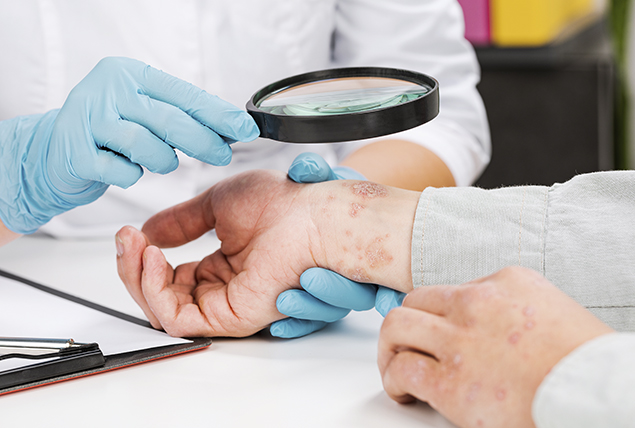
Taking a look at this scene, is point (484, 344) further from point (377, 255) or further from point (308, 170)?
point (308, 170)

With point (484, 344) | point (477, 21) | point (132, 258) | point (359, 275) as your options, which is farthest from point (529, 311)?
point (477, 21)

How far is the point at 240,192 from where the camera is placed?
93 cm

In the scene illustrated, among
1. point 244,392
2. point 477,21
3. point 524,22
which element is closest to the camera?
point 244,392

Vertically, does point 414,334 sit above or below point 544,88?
above

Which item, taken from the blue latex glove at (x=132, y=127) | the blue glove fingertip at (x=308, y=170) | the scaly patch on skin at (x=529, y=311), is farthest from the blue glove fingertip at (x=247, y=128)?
the scaly patch on skin at (x=529, y=311)

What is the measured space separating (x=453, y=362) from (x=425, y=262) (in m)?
0.25

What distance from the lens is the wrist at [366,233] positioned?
823 millimetres

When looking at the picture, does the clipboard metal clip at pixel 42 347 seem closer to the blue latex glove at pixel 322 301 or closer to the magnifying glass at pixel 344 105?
the blue latex glove at pixel 322 301

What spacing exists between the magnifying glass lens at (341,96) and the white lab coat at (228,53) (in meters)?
0.44

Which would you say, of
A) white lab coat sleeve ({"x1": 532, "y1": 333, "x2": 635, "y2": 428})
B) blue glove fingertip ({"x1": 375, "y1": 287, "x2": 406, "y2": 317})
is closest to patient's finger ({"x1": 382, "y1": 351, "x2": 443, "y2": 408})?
white lab coat sleeve ({"x1": 532, "y1": 333, "x2": 635, "y2": 428})

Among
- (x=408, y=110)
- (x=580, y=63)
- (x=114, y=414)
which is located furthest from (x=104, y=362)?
(x=580, y=63)

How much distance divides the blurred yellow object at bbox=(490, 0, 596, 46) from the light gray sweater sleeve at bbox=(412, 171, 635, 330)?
6.35 ft

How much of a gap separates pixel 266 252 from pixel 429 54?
35.3 inches

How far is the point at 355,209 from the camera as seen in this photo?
872mm
